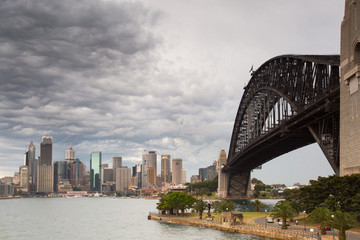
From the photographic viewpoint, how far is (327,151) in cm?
7156

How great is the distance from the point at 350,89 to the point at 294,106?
30346mm

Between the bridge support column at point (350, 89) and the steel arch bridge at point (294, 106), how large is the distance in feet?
23.2

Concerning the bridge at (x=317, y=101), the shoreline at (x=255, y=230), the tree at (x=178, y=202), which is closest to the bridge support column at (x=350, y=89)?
the bridge at (x=317, y=101)

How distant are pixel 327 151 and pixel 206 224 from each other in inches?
1047

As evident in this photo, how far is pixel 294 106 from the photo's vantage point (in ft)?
290

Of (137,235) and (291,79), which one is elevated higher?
(291,79)

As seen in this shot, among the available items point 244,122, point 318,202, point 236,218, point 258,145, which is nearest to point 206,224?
point 236,218

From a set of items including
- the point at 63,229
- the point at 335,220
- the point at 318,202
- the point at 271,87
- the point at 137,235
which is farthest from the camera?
the point at 271,87

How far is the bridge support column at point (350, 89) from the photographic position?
2205 inches

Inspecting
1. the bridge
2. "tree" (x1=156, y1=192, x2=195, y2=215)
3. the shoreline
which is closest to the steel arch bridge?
the bridge

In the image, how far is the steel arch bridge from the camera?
71125mm

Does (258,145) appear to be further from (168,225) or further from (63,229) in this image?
(63,229)

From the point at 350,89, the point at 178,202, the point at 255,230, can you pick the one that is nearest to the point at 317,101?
the point at 350,89

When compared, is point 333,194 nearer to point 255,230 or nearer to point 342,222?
point 255,230
